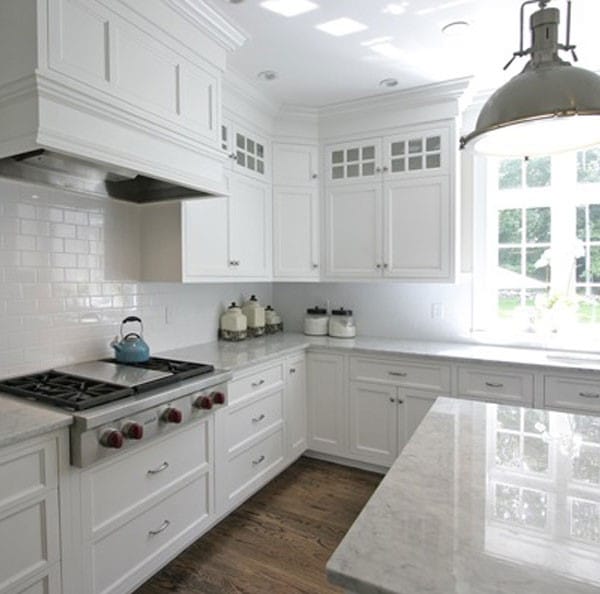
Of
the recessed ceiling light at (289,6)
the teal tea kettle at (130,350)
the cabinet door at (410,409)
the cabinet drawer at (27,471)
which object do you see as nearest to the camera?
the cabinet drawer at (27,471)

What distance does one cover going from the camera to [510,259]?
321 cm

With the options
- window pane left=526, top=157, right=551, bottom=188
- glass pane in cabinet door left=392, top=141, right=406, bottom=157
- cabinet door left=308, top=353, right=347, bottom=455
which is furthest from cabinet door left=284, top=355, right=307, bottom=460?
window pane left=526, top=157, right=551, bottom=188

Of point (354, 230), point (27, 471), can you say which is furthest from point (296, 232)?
point (27, 471)

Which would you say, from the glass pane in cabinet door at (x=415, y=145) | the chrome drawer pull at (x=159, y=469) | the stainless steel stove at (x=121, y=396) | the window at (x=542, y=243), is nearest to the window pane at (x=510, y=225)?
the window at (x=542, y=243)

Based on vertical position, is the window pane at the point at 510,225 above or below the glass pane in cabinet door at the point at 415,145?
below

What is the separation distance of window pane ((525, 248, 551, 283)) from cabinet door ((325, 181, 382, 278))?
1.08 meters

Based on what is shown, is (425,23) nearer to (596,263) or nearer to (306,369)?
(596,263)

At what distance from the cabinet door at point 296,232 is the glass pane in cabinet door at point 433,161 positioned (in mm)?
853

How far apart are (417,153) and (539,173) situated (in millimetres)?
895

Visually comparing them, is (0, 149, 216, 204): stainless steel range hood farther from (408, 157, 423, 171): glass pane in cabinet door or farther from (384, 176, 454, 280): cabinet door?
(408, 157, 423, 171): glass pane in cabinet door

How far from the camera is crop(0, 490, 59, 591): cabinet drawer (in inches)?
54.7

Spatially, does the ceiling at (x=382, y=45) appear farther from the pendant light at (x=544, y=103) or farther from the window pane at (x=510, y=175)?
the pendant light at (x=544, y=103)

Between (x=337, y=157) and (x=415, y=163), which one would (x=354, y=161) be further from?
(x=415, y=163)

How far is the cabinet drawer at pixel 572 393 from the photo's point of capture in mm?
2395
